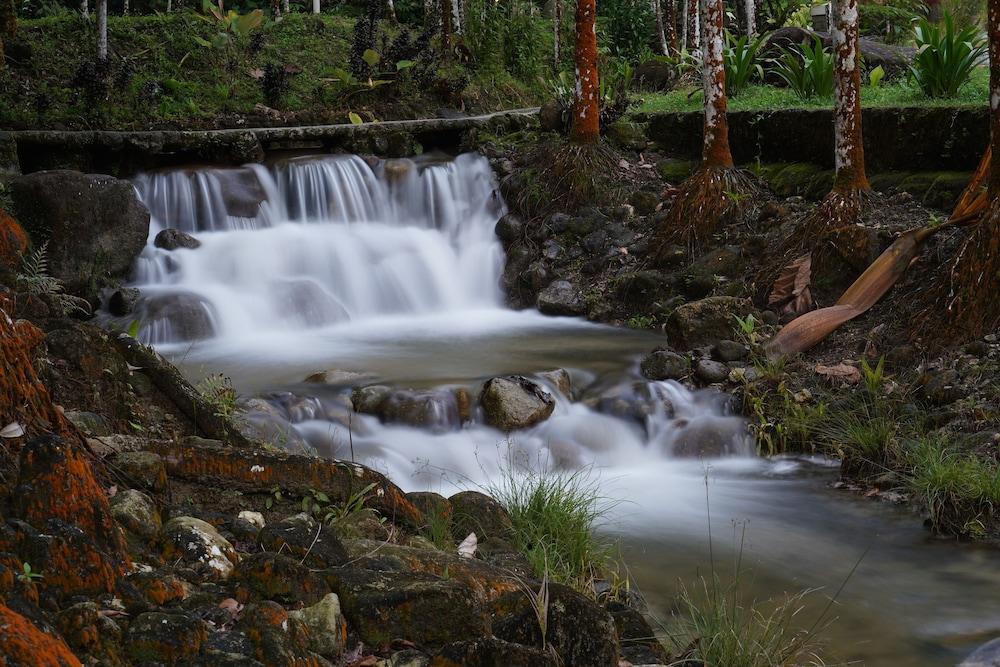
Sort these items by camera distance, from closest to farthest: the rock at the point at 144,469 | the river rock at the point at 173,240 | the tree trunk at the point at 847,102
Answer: the rock at the point at 144,469, the tree trunk at the point at 847,102, the river rock at the point at 173,240

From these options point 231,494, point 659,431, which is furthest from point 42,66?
point 231,494

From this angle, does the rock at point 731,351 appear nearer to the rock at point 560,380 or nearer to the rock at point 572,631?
the rock at point 560,380

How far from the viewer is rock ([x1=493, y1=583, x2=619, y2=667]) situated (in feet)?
10.4

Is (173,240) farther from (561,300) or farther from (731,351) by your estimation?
(731,351)

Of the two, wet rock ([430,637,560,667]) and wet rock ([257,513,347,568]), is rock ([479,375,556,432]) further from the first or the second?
wet rock ([430,637,560,667])

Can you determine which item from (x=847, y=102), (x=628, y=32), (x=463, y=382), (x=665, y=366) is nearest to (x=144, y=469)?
(x=463, y=382)

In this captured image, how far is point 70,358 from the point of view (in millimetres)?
5043

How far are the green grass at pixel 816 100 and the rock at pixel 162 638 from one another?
9.69m

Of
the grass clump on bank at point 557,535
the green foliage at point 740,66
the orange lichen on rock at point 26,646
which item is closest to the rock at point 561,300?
the green foliage at point 740,66

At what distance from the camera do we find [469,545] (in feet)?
15.9

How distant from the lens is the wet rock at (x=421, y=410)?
25.9 ft

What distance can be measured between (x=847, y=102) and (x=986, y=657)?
6.67 metres

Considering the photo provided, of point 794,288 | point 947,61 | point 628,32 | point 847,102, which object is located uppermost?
point 628,32

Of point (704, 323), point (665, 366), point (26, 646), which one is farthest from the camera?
point (704, 323)
